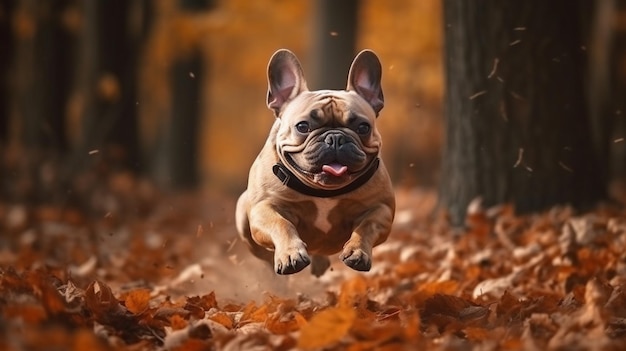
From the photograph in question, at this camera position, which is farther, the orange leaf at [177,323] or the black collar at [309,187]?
the black collar at [309,187]

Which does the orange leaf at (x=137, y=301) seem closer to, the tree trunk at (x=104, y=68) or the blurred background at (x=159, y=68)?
the blurred background at (x=159, y=68)

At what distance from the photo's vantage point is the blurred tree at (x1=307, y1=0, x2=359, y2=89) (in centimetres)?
1313

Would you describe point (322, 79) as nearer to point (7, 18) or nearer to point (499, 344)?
point (7, 18)

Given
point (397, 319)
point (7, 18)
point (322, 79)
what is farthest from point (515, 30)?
point (7, 18)

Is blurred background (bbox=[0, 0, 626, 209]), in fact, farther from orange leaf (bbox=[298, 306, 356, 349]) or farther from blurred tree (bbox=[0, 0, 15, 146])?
orange leaf (bbox=[298, 306, 356, 349])

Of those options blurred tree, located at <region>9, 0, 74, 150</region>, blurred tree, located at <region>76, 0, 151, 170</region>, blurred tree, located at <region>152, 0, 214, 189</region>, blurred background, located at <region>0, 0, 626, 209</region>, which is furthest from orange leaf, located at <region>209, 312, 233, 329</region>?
blurred tree, located at <region>152, 0, 214, 189</region>

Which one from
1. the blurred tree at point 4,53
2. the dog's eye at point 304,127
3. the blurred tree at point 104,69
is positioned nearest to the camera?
the dog's eye at point 304,127

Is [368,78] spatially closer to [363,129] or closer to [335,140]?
[363,129]

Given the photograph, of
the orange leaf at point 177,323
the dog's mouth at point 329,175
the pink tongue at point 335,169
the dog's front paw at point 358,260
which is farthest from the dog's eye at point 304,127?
the orange leaf at point 177,323

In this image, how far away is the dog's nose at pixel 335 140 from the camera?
4.26 metres

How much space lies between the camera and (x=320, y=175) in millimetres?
4305

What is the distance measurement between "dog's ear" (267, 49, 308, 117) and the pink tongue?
0.71m

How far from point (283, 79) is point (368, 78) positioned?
48 centimetres

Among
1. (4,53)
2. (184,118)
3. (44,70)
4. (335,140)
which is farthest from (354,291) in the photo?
(184,118)
